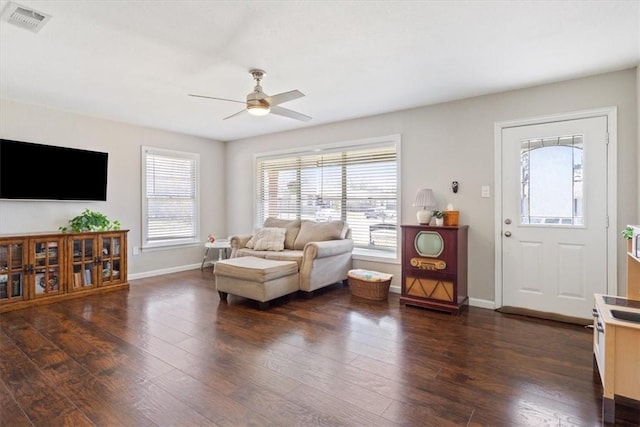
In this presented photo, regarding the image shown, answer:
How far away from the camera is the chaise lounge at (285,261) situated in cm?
355

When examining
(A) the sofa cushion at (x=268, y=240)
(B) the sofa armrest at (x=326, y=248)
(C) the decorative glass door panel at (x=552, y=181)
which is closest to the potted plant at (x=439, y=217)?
(C) the decorative glass door panel at (x=552, y=181)

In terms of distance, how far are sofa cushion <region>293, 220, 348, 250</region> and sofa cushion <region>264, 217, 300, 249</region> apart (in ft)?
0.32

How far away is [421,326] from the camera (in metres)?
3.04

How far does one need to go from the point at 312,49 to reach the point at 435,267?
2.48 metres

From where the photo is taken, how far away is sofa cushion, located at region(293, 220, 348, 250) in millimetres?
4453

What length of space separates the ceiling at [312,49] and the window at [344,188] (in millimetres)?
934

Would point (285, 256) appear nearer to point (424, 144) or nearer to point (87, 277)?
point (424, 144)

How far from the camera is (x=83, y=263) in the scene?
4.07m

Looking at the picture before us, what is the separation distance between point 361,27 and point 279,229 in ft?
10.3

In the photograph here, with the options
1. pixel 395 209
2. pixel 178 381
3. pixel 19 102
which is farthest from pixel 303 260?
pixel 19 102

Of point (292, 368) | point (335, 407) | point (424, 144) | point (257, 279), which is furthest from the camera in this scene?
point (424, 144)

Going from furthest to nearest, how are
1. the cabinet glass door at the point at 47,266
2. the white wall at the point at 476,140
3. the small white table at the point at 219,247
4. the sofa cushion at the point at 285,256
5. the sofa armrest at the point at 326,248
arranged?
1. the small white table at the point at 219,247
2. the sofa cushion at the point at 285,256
3. the sofa armrest at the point at 326,248
4. the cabinet glass door at the point at 47,266
5. the white wall at the point at 476,140

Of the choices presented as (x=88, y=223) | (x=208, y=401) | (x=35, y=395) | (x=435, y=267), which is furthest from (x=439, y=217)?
(x=88, y=223)

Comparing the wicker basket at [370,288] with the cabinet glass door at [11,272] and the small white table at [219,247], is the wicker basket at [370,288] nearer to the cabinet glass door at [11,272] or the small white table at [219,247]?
the small white table at [219,247]
